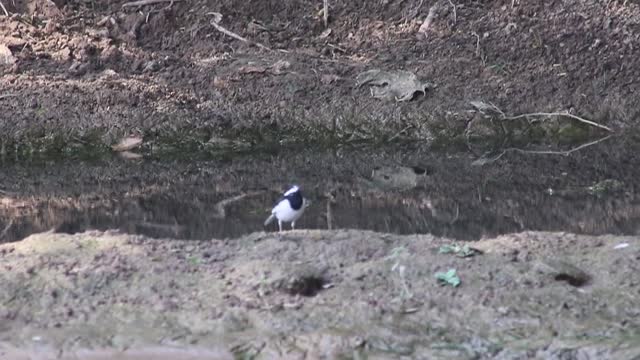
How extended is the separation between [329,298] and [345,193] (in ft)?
11.6

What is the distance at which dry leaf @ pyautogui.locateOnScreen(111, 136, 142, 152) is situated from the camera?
10273 mm

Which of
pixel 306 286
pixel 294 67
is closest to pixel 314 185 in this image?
pixel 294 67

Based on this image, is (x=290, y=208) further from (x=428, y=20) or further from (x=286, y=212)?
(x=428, y=20)

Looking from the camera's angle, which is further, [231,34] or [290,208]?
[231,34]

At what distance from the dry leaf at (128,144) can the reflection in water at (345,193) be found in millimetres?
414

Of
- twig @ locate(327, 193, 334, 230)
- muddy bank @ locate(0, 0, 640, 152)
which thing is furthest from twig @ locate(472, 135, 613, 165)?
twig @ locate(327, 193, 334, 230)

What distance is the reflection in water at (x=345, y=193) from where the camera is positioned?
700cm

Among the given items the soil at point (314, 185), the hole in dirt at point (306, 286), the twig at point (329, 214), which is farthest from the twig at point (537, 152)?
the hole in dirt at point (306, 286)

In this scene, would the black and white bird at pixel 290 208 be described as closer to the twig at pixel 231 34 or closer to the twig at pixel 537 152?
the twig at pixel 537 152

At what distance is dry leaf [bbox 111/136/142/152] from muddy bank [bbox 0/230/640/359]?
4.82 meters

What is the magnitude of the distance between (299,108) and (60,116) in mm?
3103

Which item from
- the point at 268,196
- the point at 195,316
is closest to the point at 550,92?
the point at 268,196

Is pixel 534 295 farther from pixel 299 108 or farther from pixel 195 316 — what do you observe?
pixel 299 108

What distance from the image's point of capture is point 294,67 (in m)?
11.4
